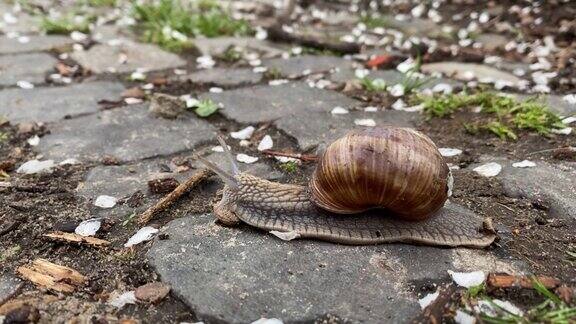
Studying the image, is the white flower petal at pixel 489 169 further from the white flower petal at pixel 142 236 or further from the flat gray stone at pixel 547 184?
the white flower petal at pixel 142 236

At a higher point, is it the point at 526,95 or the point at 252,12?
the point at 526,95

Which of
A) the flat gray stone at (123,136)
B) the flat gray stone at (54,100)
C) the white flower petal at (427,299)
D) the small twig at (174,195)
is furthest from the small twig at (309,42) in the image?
the white flower petal at (427,299)

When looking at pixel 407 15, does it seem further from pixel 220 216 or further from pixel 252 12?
pixel 220 216

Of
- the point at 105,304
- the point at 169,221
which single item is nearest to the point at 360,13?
the point at 169,221

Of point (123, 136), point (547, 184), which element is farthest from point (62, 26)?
point (547, 184)

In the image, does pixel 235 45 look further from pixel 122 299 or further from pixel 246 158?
pixel 122 299

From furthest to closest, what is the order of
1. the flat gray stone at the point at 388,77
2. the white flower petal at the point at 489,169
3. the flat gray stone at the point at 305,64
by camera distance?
1. the flat gray stone at the point at 305,64
2. the flat gray stone at the point at 388,77
3. the white flower petal at the point at 489,169
